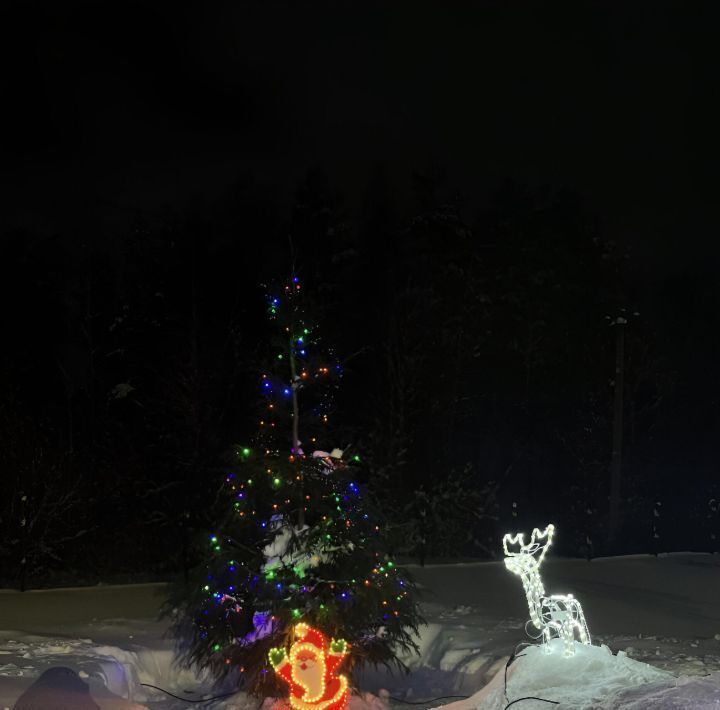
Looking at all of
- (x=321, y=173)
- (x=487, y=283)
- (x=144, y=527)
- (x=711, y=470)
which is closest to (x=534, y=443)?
(x=487, y=283)

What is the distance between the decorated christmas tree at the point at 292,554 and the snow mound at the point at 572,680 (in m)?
1.76

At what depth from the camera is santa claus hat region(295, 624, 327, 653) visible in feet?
22.6

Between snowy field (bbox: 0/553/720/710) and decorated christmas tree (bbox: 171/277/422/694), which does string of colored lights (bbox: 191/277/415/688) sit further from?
snowy field (bbox: 0/553/720/710)

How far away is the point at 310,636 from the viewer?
22.6ft

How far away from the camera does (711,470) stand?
70.3 ft

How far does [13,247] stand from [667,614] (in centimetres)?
1598

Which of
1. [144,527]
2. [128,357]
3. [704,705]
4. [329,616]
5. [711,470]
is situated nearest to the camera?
[704,705]

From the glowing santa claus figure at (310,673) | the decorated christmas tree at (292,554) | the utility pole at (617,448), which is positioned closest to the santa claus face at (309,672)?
the glowing santa claus figure at (310,673)

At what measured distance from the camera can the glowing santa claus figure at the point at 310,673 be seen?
22.2 feet

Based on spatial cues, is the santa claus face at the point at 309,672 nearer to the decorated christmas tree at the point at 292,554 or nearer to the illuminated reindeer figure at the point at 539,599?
the decorated christmas tree at the point at 292,554

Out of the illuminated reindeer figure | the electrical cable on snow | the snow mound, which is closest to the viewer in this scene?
the snow mound

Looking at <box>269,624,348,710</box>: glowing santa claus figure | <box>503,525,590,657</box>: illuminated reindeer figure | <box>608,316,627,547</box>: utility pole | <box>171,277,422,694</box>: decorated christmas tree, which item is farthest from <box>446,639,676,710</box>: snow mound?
<box>608,316,627,547</box>: utility pole

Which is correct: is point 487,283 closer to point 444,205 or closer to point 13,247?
point 444,205

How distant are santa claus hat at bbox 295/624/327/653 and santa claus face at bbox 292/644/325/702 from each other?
0.27ft
